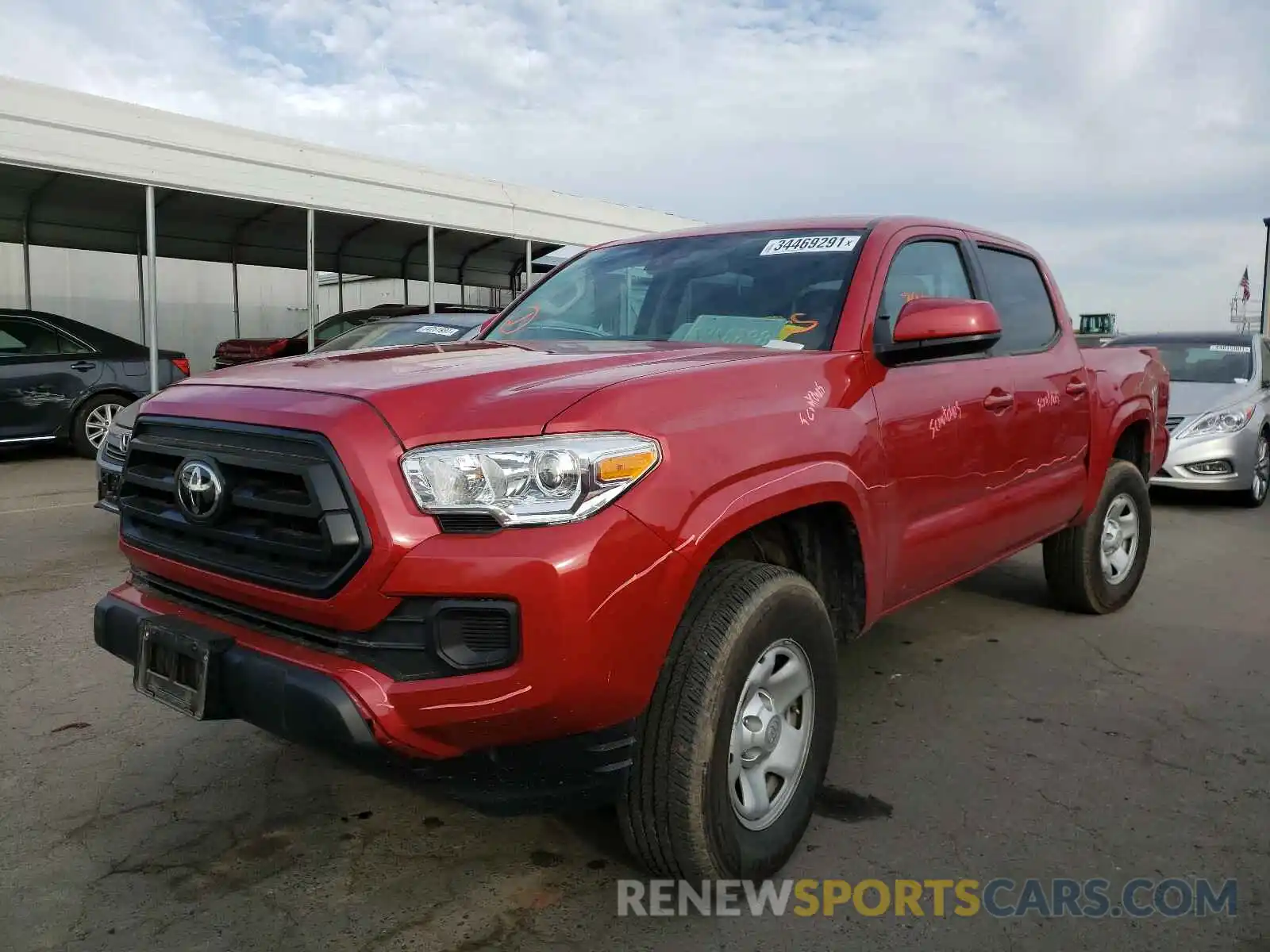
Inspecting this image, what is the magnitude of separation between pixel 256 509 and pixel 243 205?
11681 mm

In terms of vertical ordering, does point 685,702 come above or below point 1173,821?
above

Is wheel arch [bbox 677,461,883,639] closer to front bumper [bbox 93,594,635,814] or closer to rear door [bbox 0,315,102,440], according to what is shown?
front bumper [bbox 93,594,635,814]

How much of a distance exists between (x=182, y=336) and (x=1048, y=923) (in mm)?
18167

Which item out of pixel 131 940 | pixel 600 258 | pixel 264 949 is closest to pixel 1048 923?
pixel 264 949

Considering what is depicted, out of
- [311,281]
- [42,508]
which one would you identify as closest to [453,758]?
[42,508]

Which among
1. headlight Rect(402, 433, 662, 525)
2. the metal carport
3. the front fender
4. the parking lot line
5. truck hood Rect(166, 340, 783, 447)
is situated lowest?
the parking lot line

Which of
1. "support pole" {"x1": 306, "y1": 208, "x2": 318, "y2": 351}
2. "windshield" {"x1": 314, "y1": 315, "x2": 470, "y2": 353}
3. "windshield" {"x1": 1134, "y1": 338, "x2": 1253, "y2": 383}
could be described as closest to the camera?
"windshield" {"x1": 314, "y1": 315, "x2": 470, "y2": 353}

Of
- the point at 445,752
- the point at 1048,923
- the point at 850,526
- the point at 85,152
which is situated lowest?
the point at 1048,923

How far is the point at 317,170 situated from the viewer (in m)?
12.3

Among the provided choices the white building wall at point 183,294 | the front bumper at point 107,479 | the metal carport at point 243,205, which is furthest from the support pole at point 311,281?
the front bumper at point 107,479

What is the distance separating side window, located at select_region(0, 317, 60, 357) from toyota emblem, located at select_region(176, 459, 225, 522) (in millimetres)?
8776

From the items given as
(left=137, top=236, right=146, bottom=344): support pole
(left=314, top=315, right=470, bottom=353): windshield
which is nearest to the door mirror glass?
(left=314, top=315, right=470, bottom=353): windshield

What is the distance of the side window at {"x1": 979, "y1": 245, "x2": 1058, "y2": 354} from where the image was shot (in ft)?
13.1

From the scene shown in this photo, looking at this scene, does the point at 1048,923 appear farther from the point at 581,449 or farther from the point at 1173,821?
the point at 581,449
